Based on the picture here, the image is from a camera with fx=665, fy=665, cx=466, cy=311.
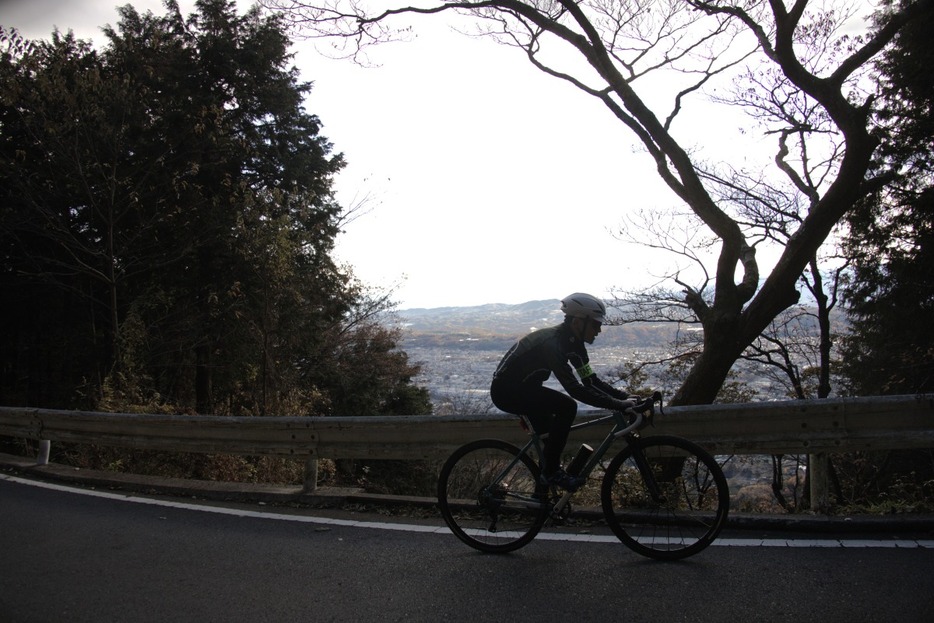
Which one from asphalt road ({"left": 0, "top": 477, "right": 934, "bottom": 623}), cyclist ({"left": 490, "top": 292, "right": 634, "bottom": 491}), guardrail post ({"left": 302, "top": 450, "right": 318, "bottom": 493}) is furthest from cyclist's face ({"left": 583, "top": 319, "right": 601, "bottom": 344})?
guardrail post ({"left": 302, "top": 450, "right": 318, "bottom": 493})

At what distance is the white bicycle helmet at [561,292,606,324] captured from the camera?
14.5 feet

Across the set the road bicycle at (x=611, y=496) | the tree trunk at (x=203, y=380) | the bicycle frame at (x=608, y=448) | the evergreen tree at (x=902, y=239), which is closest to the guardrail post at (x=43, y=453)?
the road bicycle at (x=611, y=496)

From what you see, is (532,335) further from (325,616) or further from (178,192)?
(178,192)

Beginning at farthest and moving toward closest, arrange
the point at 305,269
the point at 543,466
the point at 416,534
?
the point at 305,269 < the point at 416,534 < the point at 543,466

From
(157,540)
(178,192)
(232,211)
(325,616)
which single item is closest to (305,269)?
(232,211)

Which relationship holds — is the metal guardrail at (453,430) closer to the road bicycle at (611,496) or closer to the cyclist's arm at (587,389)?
the road bicycle at (611,496)

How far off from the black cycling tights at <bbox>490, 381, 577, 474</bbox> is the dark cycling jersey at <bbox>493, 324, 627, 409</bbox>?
70 millimetres

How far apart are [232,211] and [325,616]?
1788 cm

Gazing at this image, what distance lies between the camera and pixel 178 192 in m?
18.2

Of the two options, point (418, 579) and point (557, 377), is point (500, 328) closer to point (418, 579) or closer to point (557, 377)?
point (557, 377)

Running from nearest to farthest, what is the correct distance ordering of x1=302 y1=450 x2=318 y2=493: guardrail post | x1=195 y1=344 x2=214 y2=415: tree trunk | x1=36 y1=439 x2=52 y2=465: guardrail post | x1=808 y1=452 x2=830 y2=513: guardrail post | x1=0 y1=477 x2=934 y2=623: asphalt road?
x1=0 y1=477 x2=934 y2=623: asphalt road
x1=808 y1=452 x2=830 y2=513: guardrail post
x1=302 y1=450 x2=318 y2=493: guardrail post
x1=36 y1=439 x2=52 y2=465: guardrail post
x1=195 y1=344 x2=214 y2=415: tree trunk

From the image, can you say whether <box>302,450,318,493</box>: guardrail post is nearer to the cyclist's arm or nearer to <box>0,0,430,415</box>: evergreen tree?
the cyclist's arm

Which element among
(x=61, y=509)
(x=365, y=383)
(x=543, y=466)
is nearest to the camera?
(x=543, y=466)

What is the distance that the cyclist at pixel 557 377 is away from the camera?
14.3 ft
